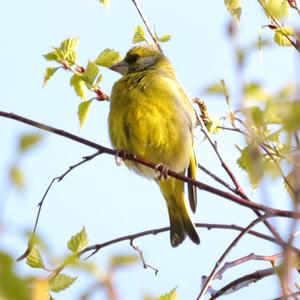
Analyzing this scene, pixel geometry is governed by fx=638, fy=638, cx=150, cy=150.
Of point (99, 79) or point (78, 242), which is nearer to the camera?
point (78, 242)

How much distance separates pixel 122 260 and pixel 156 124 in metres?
2.99

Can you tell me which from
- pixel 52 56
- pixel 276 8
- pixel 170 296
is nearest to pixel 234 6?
pixel 276 8

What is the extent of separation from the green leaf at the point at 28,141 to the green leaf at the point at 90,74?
204 centimetres

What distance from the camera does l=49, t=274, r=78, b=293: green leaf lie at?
211cm

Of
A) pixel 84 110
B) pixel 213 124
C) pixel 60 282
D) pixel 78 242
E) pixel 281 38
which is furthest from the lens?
pixel 84 110

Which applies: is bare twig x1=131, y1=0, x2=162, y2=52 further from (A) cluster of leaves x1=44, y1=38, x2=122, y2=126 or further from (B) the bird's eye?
(B) the bird's eye

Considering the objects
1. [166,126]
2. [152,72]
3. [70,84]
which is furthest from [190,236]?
[70,84]

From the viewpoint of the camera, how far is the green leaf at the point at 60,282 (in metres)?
2.11

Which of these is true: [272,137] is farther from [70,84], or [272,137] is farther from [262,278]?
[70,84]

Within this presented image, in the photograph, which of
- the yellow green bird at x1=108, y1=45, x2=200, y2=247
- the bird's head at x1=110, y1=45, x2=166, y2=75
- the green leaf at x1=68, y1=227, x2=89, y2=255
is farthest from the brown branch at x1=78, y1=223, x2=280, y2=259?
the bird's head at x1=110, y1=45, x2=166, y2=75

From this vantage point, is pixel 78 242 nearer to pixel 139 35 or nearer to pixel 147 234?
pixel 147 234

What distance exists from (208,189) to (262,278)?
0.36m

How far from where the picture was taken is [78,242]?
2.32m

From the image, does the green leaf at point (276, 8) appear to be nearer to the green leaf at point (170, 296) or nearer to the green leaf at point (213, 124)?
the green leaf at point (213, 124)
